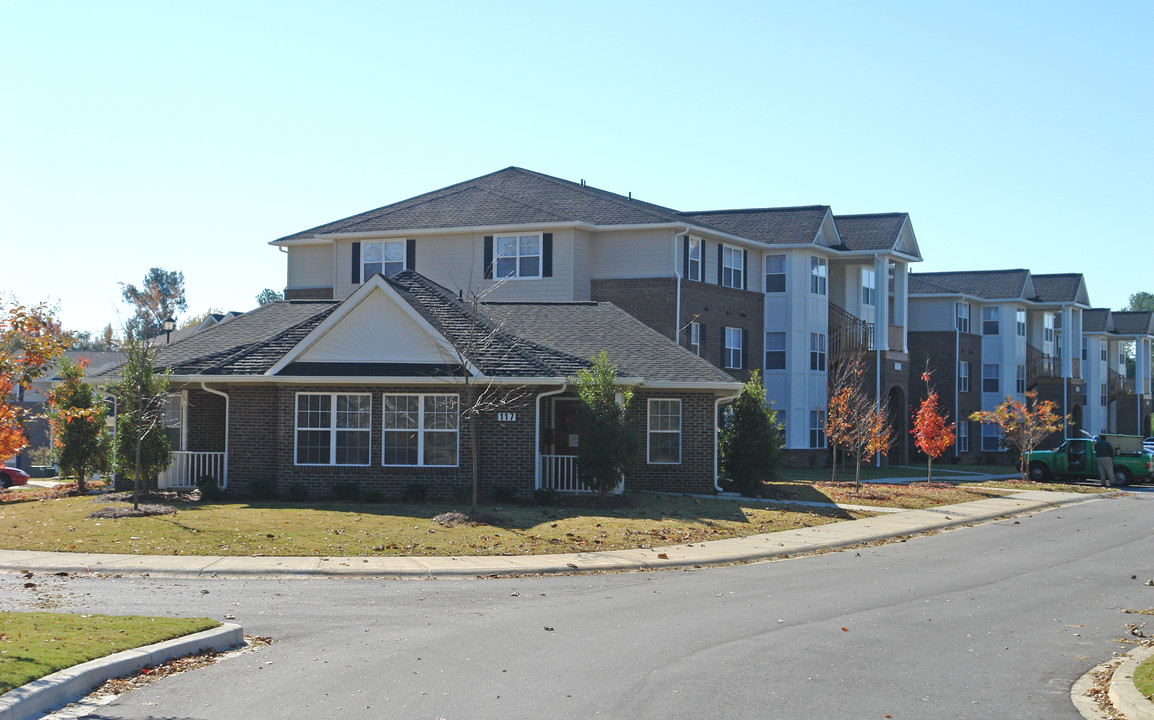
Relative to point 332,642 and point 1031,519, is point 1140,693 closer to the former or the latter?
point 332,642

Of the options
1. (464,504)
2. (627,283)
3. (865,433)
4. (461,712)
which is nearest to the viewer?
(461,712)

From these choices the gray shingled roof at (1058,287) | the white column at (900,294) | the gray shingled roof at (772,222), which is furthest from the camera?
the gray shingled roof at (1058,287)

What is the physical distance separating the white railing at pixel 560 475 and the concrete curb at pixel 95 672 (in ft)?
48.6

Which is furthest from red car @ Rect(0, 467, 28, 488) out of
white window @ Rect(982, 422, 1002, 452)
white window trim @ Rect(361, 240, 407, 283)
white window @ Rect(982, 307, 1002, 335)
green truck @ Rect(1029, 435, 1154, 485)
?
white window @ Rect(982, 307, 1002, 335)

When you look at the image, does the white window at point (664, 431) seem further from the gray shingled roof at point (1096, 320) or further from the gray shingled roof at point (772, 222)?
the gray shingled roof at point (1096, 320)

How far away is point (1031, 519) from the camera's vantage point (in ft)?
87.8

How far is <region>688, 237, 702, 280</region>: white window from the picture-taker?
1511 inches

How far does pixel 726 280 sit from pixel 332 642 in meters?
31.4

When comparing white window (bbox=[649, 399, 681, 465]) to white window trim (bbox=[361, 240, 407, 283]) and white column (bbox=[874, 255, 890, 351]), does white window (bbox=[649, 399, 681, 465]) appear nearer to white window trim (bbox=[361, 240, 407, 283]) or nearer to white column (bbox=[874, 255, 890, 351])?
white window trim (bbox=[361, 240, 407, 283])

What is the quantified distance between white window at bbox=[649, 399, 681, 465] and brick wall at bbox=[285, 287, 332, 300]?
735 inches

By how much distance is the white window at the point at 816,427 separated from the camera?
43094 mm

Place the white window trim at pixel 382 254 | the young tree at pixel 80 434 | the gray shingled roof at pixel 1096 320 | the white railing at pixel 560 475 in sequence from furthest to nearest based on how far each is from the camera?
the gray shingled roof at pixel 1096 320 < the white window trim at pixel 382 254 < the young tree at pixel 80 434 < the white railing at pixel 560 475

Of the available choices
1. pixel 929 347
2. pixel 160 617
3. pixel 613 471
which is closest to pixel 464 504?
pixel 613 471

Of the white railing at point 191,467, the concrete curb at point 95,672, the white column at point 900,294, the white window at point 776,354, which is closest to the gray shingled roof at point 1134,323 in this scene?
the white column at point 900,294
